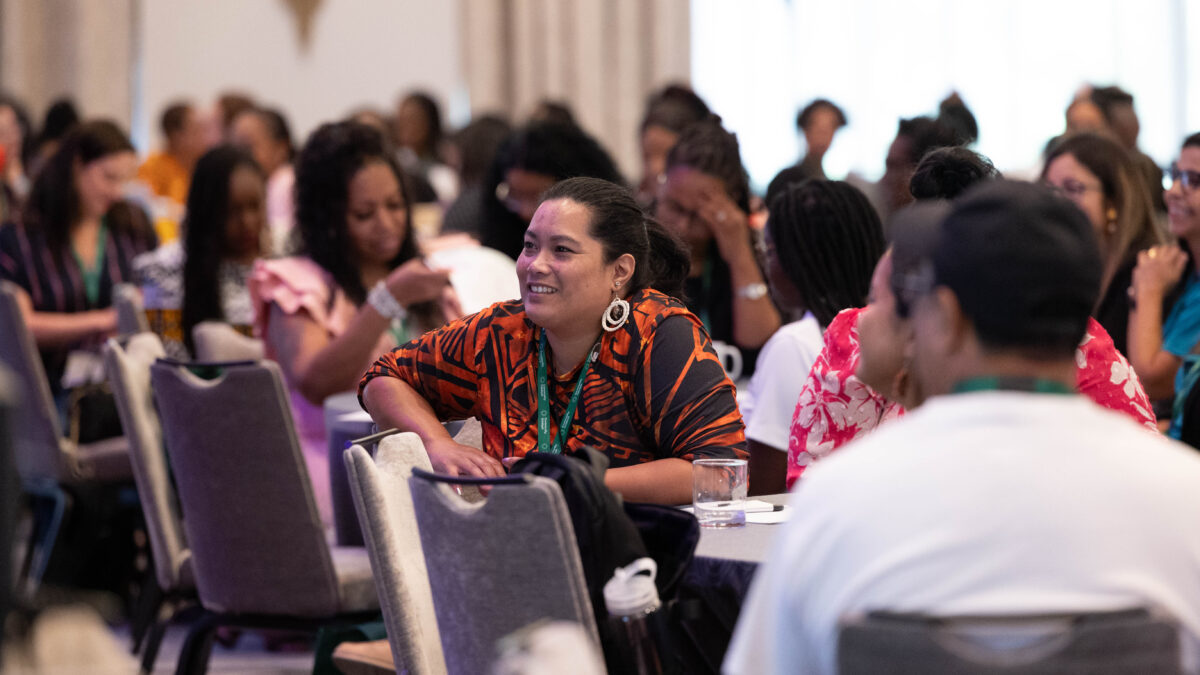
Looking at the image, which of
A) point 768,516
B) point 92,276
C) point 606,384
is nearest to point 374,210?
point 606,384

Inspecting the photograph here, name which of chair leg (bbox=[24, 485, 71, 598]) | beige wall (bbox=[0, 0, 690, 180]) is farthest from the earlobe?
beige wall (bbox=[0, 0, 690, 180])

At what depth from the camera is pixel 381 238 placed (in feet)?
13.6

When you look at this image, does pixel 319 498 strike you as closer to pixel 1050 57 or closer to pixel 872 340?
pixel 872 340

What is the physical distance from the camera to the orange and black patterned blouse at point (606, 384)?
106 inches

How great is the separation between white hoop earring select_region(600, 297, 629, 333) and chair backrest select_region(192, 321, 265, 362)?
1.85 metres

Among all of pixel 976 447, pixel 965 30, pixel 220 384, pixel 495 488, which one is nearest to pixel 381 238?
pixel 220 384

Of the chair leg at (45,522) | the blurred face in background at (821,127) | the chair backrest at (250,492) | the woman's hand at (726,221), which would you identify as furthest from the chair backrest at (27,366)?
the blurred face in background at (821,127)

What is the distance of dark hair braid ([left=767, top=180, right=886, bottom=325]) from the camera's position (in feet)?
10.8

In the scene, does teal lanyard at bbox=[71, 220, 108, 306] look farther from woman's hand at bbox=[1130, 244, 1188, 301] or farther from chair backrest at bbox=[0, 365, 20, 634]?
chair backrest at bbox=[0, 365, 20, 634]

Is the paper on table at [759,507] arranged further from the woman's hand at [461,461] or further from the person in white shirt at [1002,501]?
the person in white shirt at [1002,501]

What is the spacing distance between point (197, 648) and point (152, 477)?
0.53 metres

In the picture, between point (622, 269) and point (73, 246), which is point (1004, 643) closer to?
point (622, 269)

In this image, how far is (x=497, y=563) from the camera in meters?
2.00

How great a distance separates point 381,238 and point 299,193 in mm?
289
